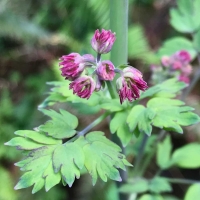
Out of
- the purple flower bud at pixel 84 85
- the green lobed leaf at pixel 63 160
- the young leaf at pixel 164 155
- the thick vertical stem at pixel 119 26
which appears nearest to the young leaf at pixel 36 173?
the green lobed leaf at pixel 63 160

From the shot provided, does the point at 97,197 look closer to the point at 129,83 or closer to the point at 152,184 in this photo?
the point at 152,184

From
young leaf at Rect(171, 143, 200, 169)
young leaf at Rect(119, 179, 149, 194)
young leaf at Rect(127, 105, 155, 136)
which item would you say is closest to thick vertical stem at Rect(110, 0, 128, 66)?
young leaf at Rect(127, 105, 155, 136)

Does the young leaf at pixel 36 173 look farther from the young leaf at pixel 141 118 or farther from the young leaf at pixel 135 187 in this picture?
the young leaf at pixel 135 187

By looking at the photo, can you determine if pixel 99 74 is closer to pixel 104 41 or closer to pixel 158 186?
pixel 104 41

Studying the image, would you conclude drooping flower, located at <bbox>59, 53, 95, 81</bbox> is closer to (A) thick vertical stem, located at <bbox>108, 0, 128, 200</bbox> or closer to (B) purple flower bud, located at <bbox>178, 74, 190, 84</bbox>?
(A) thick vertical stem, located at <bbox>108, 0, 128, 200</bbox>

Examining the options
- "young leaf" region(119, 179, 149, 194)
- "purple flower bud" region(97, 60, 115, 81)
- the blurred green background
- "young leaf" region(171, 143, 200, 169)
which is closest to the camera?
"purple flower bud" region(97, 60, 115, 81)

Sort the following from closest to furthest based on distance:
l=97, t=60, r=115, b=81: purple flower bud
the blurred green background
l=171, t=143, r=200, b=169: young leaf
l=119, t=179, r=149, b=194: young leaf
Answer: l=97, t=60, r=115, b=81: purple flower bud < l=119, t=179, r=149, b=194: young leaf < l=171, t=143, r=200, b=169: young leaf < the blurred green background
